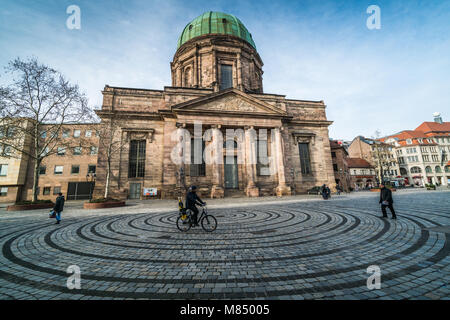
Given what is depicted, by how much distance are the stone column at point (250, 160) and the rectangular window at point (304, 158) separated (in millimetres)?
8981

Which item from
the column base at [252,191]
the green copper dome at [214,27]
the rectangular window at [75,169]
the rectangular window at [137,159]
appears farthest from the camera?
the green copper dome at [214,27]

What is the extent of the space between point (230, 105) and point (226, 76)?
958 centimetres

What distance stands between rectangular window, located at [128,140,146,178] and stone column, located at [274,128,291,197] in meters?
17.1

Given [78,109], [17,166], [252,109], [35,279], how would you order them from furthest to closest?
[17,166] → [252,109] → [78,109] → [35,279]

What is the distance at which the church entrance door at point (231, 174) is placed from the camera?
76.5 feet

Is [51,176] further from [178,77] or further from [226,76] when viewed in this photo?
[226,76]

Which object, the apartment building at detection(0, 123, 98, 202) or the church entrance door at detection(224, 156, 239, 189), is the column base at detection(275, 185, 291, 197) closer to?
the church entrance door at detection(224, 156, 239, 189)

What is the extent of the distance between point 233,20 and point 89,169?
35753 millimetres

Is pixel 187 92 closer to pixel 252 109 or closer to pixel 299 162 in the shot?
pixel 252 109

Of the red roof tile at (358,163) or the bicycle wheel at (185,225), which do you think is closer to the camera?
the bicycle wheel at (185,225)

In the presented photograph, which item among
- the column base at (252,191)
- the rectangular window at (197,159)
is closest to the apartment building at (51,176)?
the rectangular window at (197,159)

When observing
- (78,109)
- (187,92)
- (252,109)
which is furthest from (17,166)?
(252,109)

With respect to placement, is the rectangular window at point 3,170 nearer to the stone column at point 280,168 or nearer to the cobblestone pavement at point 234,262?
the cobblestone pavement at point 234,262

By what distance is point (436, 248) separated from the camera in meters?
3.99
